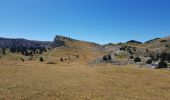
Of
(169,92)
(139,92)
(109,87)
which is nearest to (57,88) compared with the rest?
(109,87)

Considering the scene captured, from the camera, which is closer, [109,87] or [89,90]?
[89,90]

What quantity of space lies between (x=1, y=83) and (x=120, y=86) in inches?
812

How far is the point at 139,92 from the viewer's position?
42625 millimetres

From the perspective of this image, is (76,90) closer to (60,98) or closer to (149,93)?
(60,98)

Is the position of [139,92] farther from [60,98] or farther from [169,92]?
[60,98]

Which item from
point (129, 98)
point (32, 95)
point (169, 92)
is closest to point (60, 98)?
point (32, 95)

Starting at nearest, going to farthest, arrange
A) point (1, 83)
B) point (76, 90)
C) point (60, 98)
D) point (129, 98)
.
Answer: point (60, 98) → point (129, 98) → point (76, 90) → point (1, 83)

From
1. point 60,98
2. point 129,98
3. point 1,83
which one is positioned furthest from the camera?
point 1,83

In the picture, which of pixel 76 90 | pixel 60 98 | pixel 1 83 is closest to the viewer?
pixel 60 98

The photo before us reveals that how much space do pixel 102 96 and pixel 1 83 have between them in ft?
59.1

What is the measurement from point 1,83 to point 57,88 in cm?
998

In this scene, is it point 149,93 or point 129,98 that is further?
point 149,93

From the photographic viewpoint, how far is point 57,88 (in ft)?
140

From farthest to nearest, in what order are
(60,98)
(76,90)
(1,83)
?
1. (1,83)
2. (76,90)
3. (60,98)
